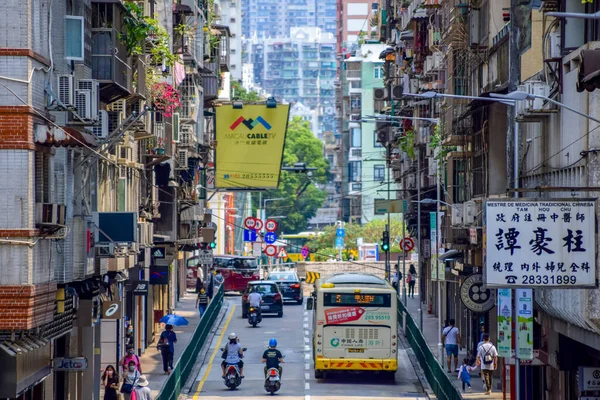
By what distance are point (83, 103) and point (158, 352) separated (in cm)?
2129

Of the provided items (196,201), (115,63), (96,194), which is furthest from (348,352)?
(196,201)

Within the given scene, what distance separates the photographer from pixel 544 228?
74.5 feet

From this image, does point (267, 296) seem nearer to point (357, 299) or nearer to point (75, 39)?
point (357, 299)

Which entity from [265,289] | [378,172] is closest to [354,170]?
[378,172]

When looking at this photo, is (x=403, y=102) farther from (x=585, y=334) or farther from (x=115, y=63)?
(x=585, y=334)

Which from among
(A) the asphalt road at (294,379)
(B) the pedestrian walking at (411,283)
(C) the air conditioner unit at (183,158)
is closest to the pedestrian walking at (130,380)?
(A) the asphalt road at (294,379)

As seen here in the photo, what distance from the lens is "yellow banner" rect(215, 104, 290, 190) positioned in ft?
166

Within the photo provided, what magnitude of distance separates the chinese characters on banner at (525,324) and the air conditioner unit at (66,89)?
9383 mm

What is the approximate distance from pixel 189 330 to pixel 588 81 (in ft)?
114

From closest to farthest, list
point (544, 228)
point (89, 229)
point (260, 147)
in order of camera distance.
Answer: point (544, 228)
point (89, 229)
point (260, 147)

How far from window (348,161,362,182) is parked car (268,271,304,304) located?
5937cm

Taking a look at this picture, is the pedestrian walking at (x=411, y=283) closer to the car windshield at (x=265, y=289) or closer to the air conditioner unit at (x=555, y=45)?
the car windshield at (x=265, y=289)

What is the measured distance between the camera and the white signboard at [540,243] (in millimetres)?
22469

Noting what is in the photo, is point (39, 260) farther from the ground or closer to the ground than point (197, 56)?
closer to the ground
